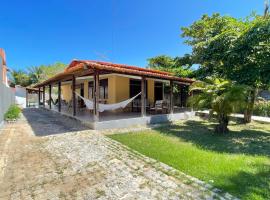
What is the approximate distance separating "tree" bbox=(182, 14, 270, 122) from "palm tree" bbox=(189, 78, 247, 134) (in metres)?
0.78

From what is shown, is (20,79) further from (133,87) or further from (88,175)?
(88,175)

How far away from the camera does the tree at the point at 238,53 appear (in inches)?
309

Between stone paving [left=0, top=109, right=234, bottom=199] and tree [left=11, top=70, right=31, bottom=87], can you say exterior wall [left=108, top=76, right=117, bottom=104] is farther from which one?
tree [left=11, top=70, right=31, bottom=87]

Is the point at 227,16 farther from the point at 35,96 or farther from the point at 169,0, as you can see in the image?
the point at 35,96

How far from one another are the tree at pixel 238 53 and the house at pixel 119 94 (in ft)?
8.08

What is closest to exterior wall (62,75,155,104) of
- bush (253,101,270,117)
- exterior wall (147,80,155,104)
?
exterior wall (147,80,155,104)

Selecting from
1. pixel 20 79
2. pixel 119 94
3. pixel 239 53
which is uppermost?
pixel 20 79

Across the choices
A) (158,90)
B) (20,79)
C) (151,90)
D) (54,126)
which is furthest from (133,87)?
(20,79)

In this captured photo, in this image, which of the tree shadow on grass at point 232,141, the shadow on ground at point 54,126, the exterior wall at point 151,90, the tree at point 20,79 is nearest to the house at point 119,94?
the exterior wall at point 151,90

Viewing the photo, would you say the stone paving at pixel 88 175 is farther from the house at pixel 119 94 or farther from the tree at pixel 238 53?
the tree at pixel 238 53

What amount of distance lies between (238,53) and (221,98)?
1972 millimetres

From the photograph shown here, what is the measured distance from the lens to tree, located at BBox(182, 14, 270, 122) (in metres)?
7.85

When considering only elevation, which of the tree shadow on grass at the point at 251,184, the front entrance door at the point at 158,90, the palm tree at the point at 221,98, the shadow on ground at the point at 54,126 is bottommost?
the tree shadow on grass at the point at 251,184

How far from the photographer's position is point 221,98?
7.71m
